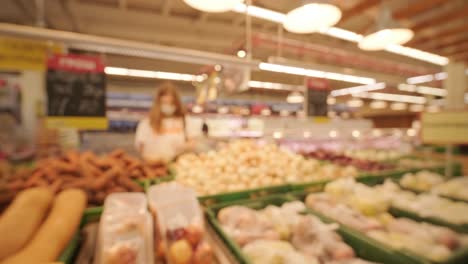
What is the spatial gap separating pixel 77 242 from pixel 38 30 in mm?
1506

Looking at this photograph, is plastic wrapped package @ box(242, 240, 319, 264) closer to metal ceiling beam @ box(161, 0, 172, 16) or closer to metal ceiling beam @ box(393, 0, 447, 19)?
metal ceiling beam @ box(393, 0, 447, 19)

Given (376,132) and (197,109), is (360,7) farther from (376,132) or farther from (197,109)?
(197,109)

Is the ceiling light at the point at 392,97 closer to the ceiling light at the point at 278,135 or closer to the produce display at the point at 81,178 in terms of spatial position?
the ceiling light at the point at 278,135

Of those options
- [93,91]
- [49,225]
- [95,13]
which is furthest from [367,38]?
[95,13]

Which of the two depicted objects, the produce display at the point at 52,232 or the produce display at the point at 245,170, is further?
the produce display at the point at 245,170

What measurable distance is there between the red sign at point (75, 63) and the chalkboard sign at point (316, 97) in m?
3.80

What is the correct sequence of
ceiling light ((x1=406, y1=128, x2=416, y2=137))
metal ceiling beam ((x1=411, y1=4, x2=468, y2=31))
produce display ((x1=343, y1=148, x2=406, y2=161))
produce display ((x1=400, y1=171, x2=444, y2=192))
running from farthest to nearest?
1. ceiling light ((x1=406, y1=128, x2=416, y2=137))
2. produce display ((x1=343, y1=148, x2=406, y2=161))
3. metal ceiling beam ((x1=411, y1=4, x2=468, y2=31))
4. produce display ((x1=400, y1=171, x2=444, y2=192))

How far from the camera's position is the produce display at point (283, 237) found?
1.04 m

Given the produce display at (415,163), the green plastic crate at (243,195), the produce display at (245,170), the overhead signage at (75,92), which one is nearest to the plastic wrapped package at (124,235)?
the green plastic crate at (243,195)

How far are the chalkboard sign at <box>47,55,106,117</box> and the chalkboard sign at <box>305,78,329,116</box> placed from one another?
3782 millimetres

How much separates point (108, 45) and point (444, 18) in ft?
13.1

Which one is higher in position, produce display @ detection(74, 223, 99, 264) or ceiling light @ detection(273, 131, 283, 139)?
ceiling light @ detection(273, 131, 283, 139)

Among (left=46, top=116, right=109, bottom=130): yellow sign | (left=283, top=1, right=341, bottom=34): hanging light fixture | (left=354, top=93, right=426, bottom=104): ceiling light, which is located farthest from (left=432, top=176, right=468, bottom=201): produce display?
(left=354, top=93, right=426, bottom=104): ceiling light

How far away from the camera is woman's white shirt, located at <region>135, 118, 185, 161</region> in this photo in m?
2.95
